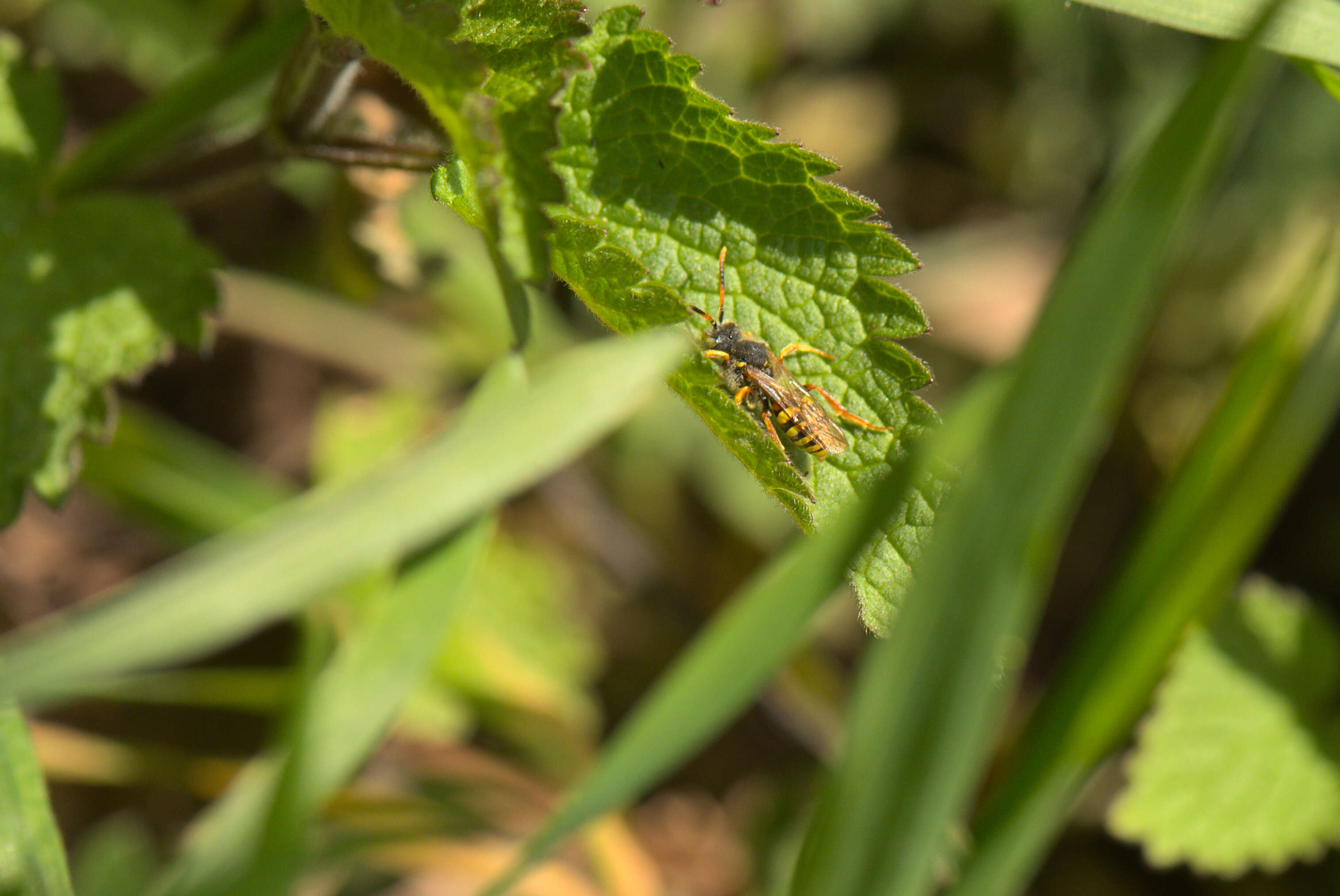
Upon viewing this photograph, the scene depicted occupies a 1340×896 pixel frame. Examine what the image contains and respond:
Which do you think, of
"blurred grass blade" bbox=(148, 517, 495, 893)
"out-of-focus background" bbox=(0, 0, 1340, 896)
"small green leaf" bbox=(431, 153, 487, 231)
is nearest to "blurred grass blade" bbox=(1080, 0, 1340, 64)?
"small green leaf" bbox=(431, 153, 487, 231)

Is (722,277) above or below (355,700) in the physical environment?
above

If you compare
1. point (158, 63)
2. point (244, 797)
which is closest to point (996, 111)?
point (158, 63)

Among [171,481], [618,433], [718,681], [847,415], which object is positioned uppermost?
[847,415]

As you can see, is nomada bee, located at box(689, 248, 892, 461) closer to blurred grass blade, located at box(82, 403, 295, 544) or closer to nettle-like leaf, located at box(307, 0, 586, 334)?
nettle-like leaf, located at box(307, 0, 586, 334)

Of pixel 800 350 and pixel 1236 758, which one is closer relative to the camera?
pixel 800 350

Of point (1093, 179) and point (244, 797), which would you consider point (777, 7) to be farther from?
point (244, 797)

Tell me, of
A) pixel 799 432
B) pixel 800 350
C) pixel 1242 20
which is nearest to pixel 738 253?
pixel 800 350

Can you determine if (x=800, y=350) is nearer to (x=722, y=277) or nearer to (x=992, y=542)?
(x=722, y=277)

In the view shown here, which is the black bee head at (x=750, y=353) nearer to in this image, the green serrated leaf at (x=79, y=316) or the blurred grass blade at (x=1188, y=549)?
the blurred grass blade at (x=1188, y=549)
